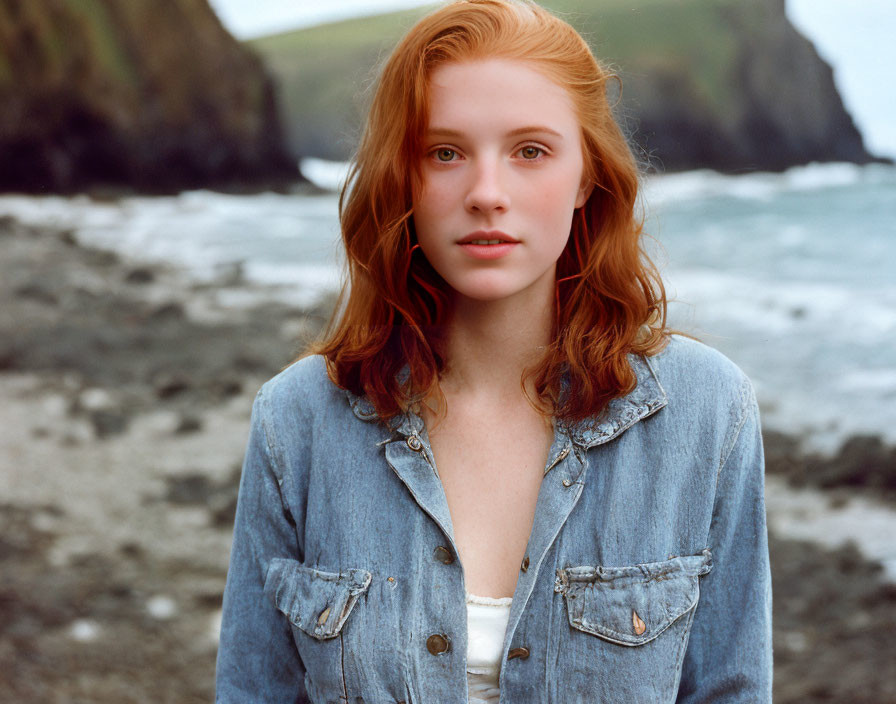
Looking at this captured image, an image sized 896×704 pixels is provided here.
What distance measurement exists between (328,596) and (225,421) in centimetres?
334

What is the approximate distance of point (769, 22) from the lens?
389cm

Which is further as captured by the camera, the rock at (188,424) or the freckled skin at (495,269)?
the rock at (188,424)

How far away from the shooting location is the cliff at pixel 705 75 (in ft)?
12.4

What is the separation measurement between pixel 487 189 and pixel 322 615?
1.64 ft

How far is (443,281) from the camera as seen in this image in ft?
3.67

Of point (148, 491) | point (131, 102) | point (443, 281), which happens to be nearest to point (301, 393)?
point (443, 281)

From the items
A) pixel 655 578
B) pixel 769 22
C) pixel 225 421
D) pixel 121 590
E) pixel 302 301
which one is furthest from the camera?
pixel 302 301

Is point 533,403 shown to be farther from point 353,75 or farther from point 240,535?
point 353,75

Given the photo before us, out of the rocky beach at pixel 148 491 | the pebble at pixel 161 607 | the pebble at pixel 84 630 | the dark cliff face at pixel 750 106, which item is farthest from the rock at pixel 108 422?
the dark cliff face at pixel 750 106

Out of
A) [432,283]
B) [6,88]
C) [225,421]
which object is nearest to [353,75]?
[225,421]

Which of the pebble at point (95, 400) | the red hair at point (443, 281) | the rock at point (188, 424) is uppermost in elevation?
the red hair at point (443, 281)

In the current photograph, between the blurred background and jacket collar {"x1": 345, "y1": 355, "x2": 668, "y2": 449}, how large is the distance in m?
1.30

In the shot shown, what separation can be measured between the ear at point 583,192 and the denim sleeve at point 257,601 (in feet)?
1.47

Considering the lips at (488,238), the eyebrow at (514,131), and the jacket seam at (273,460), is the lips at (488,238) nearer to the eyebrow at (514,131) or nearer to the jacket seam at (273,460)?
the eyebrow at (514,131)
